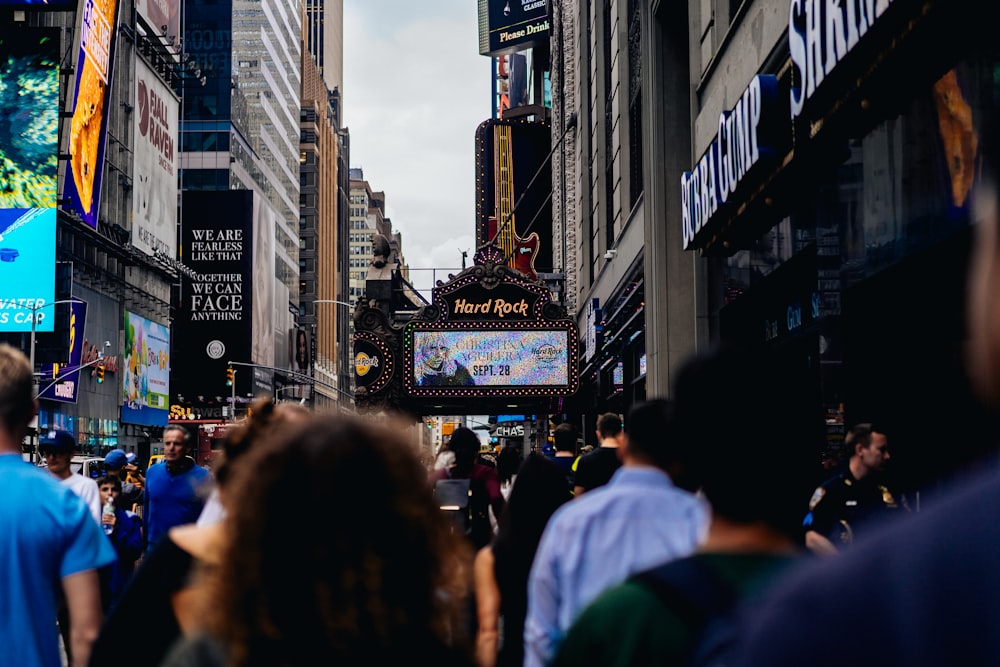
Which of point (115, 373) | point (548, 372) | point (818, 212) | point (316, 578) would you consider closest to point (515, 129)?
point (115, 373)

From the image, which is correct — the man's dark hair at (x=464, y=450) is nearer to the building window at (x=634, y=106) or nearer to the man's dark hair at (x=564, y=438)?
the man's dark hair at (x=564, y=438)

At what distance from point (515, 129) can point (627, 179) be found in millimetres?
49303

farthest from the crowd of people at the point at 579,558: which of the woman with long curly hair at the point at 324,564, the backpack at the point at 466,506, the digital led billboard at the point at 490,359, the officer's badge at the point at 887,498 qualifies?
the digital led billboard at the point at 490,359

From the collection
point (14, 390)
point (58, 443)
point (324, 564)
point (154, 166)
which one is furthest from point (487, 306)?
point (154, 166)

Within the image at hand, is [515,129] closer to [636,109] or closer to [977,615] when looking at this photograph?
[636,109]

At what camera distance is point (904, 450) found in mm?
10273

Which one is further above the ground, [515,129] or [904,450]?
[515,129]

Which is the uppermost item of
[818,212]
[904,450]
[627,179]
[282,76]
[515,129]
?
[282,76]

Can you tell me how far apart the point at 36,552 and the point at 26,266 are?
60837 millimetres

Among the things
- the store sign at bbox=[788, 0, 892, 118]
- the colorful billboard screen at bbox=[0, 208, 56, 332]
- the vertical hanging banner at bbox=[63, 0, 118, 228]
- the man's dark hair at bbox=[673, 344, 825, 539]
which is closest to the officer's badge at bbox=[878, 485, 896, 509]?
the store sign at bbox=[788, 0, 892, 118]

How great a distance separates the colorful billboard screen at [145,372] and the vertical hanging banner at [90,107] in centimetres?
1558

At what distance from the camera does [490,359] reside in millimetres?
34406

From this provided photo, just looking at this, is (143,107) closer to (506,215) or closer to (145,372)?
(145,372)

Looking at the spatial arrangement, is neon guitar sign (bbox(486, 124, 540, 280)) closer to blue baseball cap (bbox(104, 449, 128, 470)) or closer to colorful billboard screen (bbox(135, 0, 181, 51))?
colorful billboard screen (bbox(135, 0, 181, 51))
